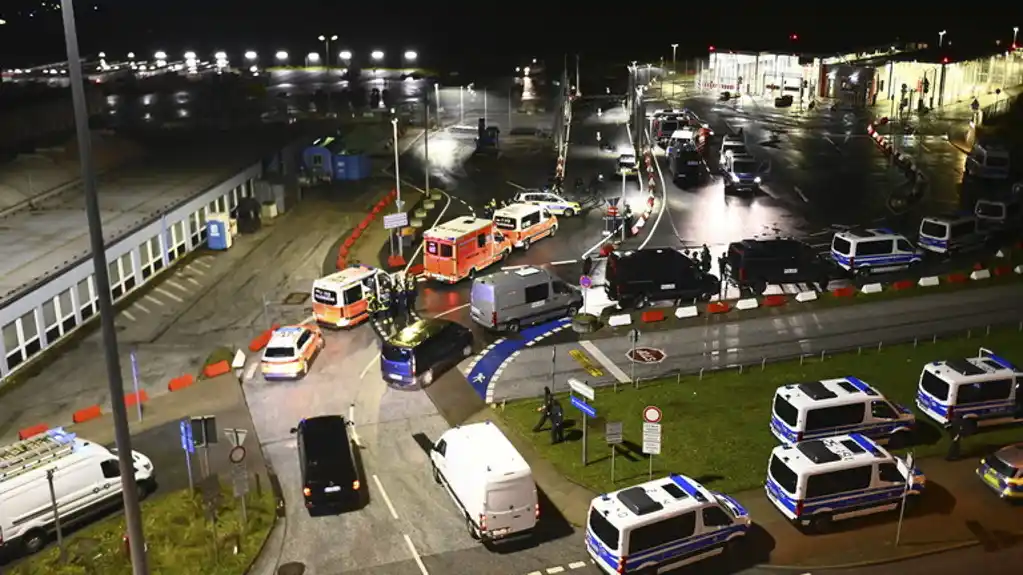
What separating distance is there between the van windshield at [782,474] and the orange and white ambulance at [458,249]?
18214 mm

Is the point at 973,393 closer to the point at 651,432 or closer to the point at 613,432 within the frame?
the point at 651,432

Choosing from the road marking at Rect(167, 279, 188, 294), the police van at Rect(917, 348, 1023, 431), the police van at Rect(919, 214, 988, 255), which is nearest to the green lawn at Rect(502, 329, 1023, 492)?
the police van at Rect(917, 348, 1023, 431)

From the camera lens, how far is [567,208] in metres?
47.3

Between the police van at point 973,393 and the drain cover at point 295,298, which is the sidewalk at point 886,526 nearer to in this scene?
the police van at point 973,393

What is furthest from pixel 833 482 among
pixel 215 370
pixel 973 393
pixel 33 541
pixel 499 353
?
pixel 215 370

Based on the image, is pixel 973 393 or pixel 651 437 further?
pixel 973 393

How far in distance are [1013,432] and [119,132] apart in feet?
189

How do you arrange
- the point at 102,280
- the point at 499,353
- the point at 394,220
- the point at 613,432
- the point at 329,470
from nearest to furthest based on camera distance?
the point at 102,280 → the point at 329,470 → the point at 613,432 → the point at 499,353 → the point at 394,220

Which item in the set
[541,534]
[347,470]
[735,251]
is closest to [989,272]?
[735,251]

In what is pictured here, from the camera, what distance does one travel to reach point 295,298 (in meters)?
36.5

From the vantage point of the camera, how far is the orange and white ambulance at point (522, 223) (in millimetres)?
41344

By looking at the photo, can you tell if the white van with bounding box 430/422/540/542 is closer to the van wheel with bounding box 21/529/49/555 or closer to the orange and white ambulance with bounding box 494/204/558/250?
the van wheel with bounding box 21/529/49/555

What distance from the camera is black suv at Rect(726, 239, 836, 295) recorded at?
117 feet

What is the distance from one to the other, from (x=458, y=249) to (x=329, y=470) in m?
16.2
